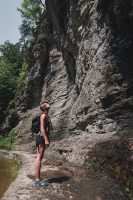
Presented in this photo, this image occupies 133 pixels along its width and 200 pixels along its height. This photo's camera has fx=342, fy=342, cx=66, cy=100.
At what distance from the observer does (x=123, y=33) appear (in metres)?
13.9

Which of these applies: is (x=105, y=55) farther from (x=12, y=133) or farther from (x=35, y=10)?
(x=35, y=10)

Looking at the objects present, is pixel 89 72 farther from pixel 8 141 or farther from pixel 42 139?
pixel 8 141

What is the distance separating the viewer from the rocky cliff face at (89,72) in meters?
12.9

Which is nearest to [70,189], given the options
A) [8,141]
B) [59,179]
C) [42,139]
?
[59,179]

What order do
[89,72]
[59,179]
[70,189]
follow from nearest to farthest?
[70,189], [59,179], [89,72]

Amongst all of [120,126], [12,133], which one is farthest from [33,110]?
[120,126]

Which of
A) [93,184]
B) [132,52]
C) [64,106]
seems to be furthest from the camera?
[64,106]

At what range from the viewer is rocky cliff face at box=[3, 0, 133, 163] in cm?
1288

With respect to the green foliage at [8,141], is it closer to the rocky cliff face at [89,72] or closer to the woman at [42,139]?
the rocky cliff face at [89,72]

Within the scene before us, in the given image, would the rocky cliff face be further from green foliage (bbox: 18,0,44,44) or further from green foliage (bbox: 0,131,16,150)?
green foliage (bbox: 18,0,44,44)

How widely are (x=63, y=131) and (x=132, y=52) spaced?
25.2 ft

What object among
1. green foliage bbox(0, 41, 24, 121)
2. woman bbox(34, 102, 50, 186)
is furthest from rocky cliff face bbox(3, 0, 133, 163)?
green foliage bbox(0, 41, 24, 121)

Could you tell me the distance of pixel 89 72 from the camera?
15992 mm

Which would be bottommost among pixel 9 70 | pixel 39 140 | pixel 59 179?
pixel 59 179
